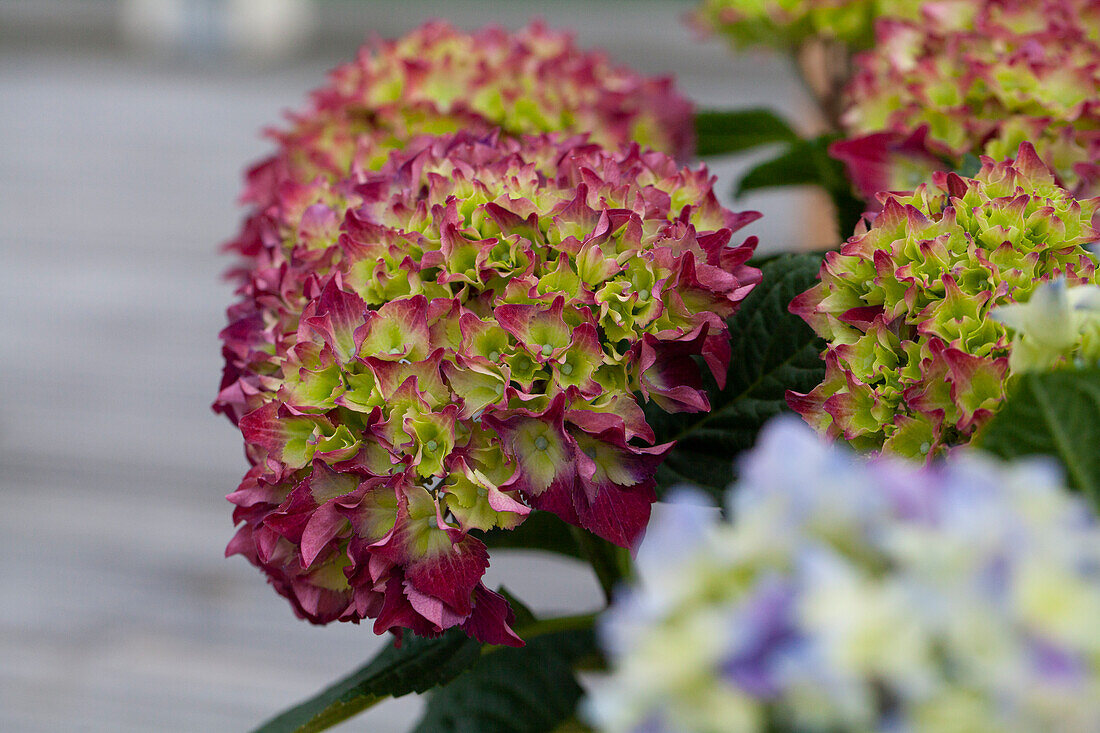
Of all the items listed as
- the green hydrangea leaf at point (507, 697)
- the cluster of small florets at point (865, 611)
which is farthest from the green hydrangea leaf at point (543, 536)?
the cluster of small florets at point (865, 611)

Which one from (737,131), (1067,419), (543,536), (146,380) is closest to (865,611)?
(1067,419)

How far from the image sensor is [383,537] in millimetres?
254

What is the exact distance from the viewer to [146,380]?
1.92 metres

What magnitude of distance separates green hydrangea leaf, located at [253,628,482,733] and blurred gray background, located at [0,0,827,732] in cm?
42

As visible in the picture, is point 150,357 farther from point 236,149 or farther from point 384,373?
point 384,373

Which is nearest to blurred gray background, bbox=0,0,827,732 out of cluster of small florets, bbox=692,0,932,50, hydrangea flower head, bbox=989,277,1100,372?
cluster of small florets, bbox=692,0,932,50

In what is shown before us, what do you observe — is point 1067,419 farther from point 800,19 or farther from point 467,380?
point 800,19

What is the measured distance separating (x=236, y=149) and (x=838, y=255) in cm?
315

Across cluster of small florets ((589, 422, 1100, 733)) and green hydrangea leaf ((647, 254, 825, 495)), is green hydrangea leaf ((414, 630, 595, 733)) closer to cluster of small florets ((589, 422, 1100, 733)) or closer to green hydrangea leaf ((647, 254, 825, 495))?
green hydrangea leaf ((647, 254, 825, 495))

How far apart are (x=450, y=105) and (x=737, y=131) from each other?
0.18 metres

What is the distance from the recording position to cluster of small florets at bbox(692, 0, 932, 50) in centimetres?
49

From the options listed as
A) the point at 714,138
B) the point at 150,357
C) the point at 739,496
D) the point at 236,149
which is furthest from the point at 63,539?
the point at 236,149

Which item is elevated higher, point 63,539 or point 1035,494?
point 1035,494

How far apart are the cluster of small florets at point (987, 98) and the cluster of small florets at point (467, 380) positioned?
3.9 inches
